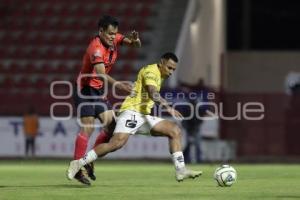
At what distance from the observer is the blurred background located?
25203mm

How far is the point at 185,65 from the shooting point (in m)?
29.8

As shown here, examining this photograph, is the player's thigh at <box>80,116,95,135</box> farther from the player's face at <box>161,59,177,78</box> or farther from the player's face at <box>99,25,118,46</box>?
the player's face at <box>161,59,177,78</box>

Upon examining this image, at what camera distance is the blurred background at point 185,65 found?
992 inches

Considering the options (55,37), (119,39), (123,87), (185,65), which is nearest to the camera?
(123,87)

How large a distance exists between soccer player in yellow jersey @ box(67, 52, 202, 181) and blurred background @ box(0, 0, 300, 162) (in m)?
11.7

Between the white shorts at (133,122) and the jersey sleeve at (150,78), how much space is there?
44 centimetres

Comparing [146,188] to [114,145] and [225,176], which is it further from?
[225,176]

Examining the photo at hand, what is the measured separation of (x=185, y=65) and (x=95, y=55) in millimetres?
18256

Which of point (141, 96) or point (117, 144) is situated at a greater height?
point (141, 96)

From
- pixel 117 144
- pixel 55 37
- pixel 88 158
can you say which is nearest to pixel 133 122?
pixel 117 144

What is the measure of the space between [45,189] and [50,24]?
61.2 ft

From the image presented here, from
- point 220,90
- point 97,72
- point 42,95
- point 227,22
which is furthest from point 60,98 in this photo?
point 97,72

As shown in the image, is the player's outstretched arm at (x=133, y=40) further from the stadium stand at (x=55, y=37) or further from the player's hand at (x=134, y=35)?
the stadium stand at (x=55, y=37)

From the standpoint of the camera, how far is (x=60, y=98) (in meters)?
25.4
